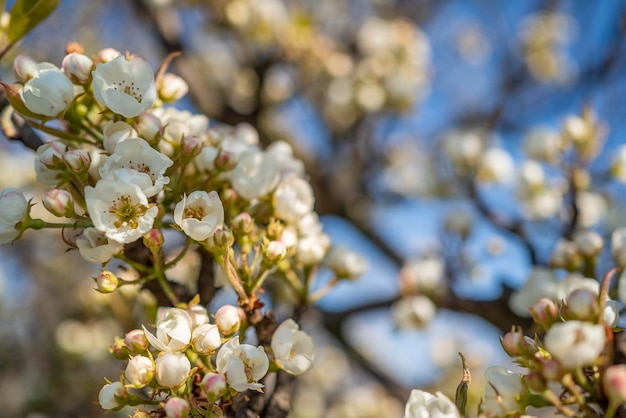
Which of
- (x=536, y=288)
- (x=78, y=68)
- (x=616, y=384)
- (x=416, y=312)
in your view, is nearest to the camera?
(x=616, y=384)

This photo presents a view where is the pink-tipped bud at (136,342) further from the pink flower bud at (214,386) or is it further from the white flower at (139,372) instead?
the pink flower bud at (214,386)

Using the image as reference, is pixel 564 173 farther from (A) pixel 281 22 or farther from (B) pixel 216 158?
(A) pixel 281 22

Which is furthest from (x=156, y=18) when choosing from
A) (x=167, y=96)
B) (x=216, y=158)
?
(x=216, y=158)

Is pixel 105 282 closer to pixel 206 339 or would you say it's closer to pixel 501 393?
pixel 206 339

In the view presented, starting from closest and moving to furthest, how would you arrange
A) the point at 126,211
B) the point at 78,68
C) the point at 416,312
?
the point at 126,211, the point at 78,68, the point at 416,312

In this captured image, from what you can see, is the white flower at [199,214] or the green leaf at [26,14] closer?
the white flower at [199,214]

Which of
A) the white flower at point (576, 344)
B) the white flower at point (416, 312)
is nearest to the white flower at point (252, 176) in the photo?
the white flower at point (576, 344)

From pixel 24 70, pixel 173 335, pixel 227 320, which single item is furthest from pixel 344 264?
pixel 24 70

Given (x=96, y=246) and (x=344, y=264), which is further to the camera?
(x=344, y=264)
